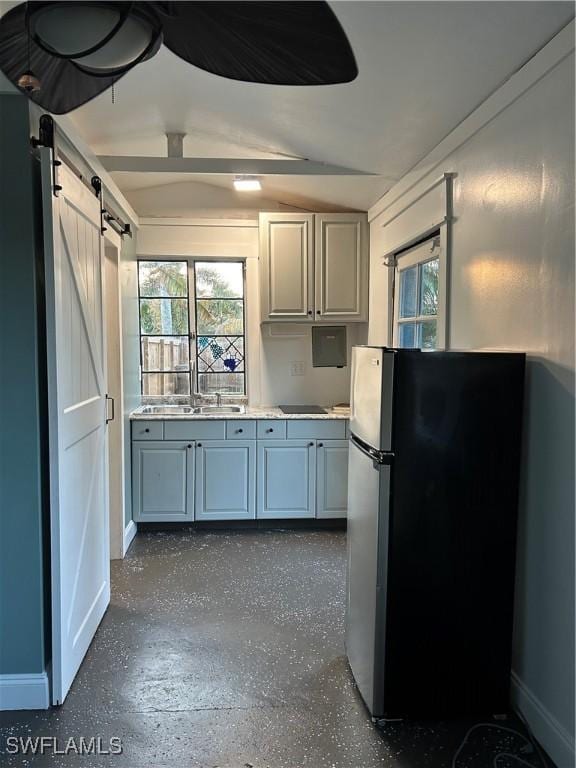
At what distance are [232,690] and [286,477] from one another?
1.90 metres

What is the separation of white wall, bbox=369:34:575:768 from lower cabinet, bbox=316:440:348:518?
1873 mm

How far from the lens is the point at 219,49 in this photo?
1.31 meters

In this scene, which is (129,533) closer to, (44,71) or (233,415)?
(233,415)

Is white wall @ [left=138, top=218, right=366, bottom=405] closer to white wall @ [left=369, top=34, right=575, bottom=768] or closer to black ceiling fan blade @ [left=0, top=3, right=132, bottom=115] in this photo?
white wall @ [left=369, top=34, right=575, bottom=768]

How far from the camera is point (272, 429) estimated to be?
3.93m

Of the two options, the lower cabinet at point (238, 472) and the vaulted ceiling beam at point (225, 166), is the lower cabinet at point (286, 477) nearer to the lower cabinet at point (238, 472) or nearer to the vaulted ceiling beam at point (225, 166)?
the lower cabinet at point (238, 472)

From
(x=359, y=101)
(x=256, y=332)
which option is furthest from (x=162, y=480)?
(x=359, y=101)

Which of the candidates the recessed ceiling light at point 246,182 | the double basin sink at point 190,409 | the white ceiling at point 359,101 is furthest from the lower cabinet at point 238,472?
the white ceiling at point 359,101

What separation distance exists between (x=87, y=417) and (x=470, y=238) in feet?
6.20

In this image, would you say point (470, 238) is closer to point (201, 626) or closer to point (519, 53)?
point (519, 53)

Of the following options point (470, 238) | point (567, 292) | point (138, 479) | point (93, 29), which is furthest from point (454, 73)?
point (138, 479)

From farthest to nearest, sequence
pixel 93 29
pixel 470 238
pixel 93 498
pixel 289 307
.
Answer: pixel 289 307, pixel 93 498, pixel 470 238, pixel 93 29

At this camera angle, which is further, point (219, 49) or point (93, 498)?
point (93, 498)

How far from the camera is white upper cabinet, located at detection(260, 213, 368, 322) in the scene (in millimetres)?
4105
